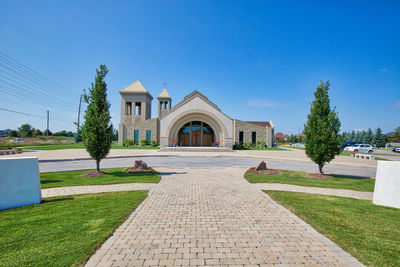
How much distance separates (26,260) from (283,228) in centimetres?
538

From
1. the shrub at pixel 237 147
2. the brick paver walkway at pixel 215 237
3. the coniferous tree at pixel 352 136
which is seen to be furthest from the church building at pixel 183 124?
the coniferous tree at pixel 352 136

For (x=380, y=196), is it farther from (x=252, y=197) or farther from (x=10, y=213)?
(x=10, y=213)

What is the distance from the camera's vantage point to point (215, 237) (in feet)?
13.4

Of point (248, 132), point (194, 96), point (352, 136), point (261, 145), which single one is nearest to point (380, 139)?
point (352, 136)

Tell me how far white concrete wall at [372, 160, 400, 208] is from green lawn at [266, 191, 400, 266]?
416 mm

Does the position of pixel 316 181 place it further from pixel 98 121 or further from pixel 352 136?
pixel 352 136

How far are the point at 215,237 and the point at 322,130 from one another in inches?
404

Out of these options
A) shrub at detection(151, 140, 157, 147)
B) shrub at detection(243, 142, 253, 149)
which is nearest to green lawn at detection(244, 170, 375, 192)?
shrub at detection(243, 142, 253, 149)

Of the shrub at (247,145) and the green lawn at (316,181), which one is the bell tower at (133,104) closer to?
the shrub at (247,145)

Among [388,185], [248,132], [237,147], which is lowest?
[388,185]

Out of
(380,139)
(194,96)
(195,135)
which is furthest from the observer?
(380,139)

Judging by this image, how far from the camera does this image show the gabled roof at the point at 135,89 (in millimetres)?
38263

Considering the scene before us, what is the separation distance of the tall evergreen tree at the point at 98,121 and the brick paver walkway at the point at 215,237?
561 cm

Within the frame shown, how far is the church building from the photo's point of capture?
30.8m
